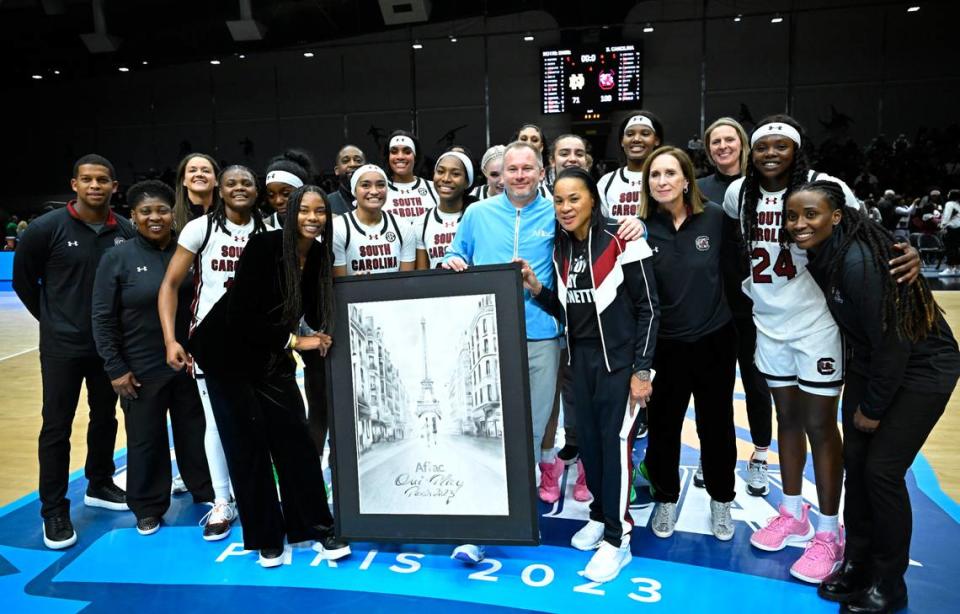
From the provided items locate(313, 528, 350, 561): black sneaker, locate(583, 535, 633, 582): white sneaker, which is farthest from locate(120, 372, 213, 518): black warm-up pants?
locate(583, 535, 633, 582): white sneaker

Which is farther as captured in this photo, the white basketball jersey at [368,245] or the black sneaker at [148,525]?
the white basketball jersey at [368,245]

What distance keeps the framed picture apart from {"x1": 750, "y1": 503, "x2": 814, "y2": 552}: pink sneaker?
3.58 feet

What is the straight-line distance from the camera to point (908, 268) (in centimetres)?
226

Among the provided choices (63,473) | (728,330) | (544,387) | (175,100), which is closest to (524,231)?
(544,387)

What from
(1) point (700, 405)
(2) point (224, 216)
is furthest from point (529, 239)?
(2) point (224, 216)

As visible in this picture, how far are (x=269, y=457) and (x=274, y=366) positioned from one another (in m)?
0.40

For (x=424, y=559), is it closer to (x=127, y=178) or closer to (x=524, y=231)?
(x=524, y=231)

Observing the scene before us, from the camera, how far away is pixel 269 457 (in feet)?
9.44

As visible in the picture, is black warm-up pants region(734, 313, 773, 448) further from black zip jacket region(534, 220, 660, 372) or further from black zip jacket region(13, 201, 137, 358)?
black zip jacket region(13, 201, 137, 358)

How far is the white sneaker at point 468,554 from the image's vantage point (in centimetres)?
282

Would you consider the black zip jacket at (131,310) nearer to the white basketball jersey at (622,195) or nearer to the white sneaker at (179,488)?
the white sneaker at (179,488)

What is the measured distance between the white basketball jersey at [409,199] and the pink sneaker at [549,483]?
70.0 inches

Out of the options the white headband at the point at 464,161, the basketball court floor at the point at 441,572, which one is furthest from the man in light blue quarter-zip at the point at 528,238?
the white headband at the point at 464,161

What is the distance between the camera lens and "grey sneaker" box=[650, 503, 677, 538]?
3.13 metres
